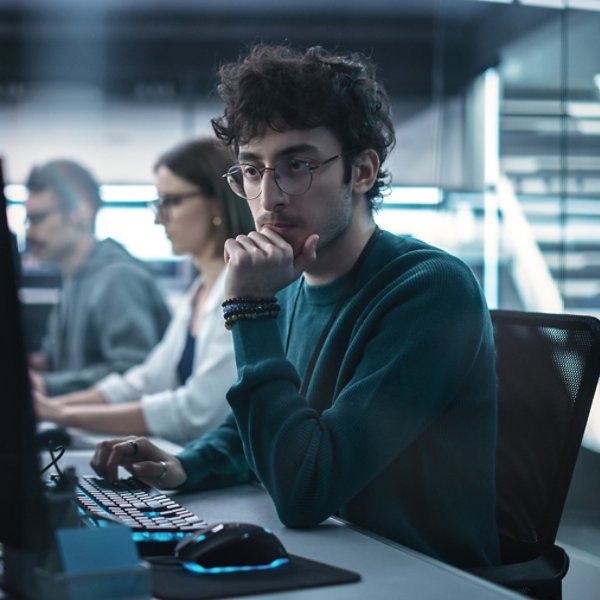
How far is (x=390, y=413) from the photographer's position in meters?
1.22

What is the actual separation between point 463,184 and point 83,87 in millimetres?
2894

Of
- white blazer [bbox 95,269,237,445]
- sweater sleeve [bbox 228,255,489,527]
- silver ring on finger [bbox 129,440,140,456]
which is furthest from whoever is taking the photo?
white blazer [bbox 95,269,237,445]

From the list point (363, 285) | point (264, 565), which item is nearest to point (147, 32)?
point (363, 285)

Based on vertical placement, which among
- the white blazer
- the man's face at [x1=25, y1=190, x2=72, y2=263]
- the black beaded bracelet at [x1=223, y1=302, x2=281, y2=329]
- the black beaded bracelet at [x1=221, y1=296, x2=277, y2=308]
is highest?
the man's face at [x1=25, y1=190, x2=72, y2=263]

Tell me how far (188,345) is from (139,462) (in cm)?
126

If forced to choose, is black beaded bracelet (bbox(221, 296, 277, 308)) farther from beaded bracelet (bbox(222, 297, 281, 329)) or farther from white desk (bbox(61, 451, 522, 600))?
white desk (bbox(61, 451, 522, 600))

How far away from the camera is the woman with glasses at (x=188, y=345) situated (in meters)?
2.34

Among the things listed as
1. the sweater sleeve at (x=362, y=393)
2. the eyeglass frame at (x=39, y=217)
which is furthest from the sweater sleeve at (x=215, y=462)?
the eyeglass frame at (x=39, y=217)

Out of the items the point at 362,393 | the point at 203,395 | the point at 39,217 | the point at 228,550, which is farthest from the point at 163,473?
the point at 39,217

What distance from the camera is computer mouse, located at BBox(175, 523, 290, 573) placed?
3.11 ft

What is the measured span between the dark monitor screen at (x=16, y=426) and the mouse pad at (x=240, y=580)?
0.16 m

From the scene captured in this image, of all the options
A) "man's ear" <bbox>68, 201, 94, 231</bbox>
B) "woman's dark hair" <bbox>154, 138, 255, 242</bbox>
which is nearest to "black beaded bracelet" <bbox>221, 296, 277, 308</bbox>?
"woman's dark hair" <bbox>154, 138, 255, 242</bbox>

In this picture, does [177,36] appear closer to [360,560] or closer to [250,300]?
[250,300]

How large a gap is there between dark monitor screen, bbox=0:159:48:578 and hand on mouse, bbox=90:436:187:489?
0.61 m
